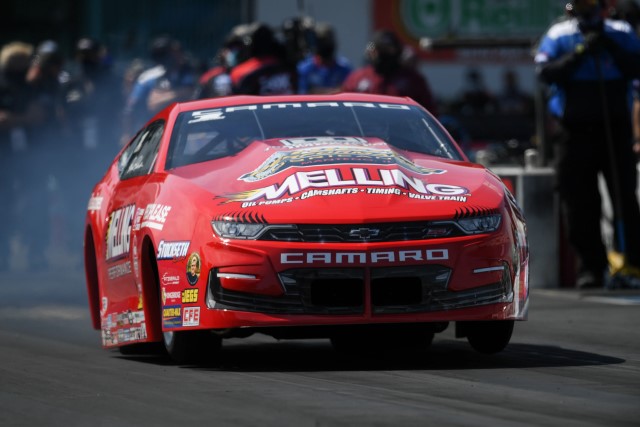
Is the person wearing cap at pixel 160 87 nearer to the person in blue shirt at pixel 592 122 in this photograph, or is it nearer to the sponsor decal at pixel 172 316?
the person in blue shirt at pixel 592 122

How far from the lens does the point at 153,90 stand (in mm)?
17328

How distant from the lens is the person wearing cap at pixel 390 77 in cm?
1554

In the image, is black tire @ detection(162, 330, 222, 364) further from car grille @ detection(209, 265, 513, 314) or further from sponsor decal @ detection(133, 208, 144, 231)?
sponsor decal @ detection(133, 208, 144, 231)

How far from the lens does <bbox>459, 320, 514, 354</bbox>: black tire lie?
849cm

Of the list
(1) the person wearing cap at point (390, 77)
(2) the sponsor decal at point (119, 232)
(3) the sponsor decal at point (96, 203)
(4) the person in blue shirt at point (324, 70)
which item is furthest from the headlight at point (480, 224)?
(4) the person in blue shirt at point (324, 70)

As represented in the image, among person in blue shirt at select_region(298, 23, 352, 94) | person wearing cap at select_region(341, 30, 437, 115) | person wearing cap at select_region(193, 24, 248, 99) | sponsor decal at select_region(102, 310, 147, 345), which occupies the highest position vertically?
sponsor decal at select_region(102, 310, 147, 345)

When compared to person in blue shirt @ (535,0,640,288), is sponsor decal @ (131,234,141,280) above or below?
above

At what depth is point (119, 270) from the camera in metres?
9.00

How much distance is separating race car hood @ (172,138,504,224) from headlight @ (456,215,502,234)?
0.04 m

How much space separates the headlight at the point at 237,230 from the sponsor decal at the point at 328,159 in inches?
14.9

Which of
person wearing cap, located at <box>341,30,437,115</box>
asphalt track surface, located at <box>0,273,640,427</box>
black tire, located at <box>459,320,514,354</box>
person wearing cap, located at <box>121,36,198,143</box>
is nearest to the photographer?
asphalt track surface, located at <box>0,273,640,427</box>

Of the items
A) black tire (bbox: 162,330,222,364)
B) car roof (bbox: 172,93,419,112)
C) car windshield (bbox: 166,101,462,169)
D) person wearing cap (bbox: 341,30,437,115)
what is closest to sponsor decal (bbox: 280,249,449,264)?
black tire (bbox: 162,330,222,364)

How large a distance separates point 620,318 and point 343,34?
78.7 ft

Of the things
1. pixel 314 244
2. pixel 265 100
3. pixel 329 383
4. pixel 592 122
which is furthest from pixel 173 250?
pixel 592 122
